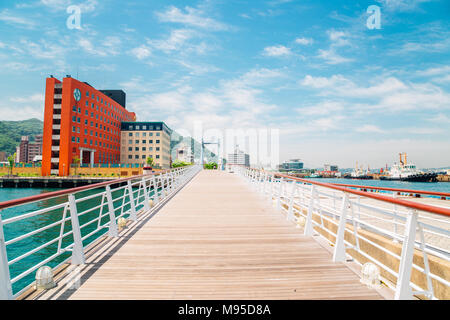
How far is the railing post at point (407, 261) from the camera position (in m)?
2.31

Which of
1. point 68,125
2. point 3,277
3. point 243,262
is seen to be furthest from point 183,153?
point 3,277

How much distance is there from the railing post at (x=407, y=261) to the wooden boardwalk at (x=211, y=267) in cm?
30

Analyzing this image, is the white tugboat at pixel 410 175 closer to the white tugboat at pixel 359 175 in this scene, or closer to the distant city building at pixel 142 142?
the white tugboat at pixel 359 175

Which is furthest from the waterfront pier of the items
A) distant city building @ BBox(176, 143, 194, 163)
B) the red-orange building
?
distant city building @ BBox(176, 143, 194, 163)

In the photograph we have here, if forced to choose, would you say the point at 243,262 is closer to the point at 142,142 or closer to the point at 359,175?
the point at 142,142

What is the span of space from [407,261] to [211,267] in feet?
7.49

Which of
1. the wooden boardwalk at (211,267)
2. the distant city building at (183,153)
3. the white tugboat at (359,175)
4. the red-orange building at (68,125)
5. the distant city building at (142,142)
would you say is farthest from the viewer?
the distant city building at (183,153)

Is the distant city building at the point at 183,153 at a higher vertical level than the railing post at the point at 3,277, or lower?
higher

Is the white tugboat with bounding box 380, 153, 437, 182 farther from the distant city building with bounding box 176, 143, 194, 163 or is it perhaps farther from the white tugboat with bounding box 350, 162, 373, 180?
the distant city building with bounding box 176, 143, 194, 163

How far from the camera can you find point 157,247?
13.5 ft

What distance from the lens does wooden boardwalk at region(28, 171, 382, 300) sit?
8.75 feet

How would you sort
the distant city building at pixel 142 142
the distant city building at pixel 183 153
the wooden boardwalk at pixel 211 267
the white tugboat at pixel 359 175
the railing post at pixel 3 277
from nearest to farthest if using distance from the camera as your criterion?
the railing post at pixel 3 277
the wooden boardwalk at pixel 211 267
the distant city building at pixel 142 142
the white tugboat at pixel 359 175
the distant city building at pixel 183 153

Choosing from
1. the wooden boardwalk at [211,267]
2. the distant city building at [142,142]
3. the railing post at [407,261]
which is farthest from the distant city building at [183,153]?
the railing post at [407,261]

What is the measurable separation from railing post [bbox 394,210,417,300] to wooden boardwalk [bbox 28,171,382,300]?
11.9 inches
